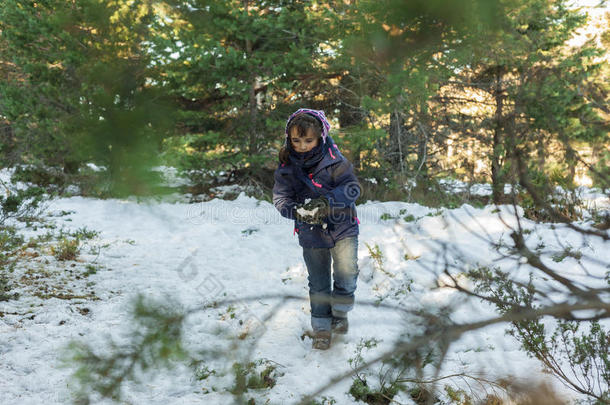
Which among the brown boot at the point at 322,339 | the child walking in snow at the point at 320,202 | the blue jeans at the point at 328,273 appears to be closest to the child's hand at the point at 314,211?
the child walking in snow at the point at 320,202

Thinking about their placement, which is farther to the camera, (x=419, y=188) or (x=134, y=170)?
(x=419, y=188)

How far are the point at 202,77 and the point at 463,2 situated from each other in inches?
246

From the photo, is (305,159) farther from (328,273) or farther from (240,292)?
(240,292)

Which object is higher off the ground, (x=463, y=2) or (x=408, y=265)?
(x=463, y=2)

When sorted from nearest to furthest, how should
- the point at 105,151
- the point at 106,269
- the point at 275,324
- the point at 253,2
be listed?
the point at 105,151 < the point at 275,324 < the point at 106,269 < the point at 253,2

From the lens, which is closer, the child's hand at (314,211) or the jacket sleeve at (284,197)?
the child's hand at (314,211)

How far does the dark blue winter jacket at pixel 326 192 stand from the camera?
2.56 m

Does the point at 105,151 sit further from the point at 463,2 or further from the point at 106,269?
the point at 106,269

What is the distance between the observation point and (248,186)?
822 cm

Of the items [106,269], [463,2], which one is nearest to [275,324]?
[106,269]

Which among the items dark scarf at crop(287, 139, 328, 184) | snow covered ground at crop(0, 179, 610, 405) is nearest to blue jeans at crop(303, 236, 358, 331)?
snow covered ground at crop(0, 179, 610, 405)

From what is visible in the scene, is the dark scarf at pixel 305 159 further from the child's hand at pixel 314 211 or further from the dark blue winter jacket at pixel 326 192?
the child's hand at pixel 314 211

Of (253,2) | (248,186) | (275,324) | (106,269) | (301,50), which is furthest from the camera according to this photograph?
(248,186)

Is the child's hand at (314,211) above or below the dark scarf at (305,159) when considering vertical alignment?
below
